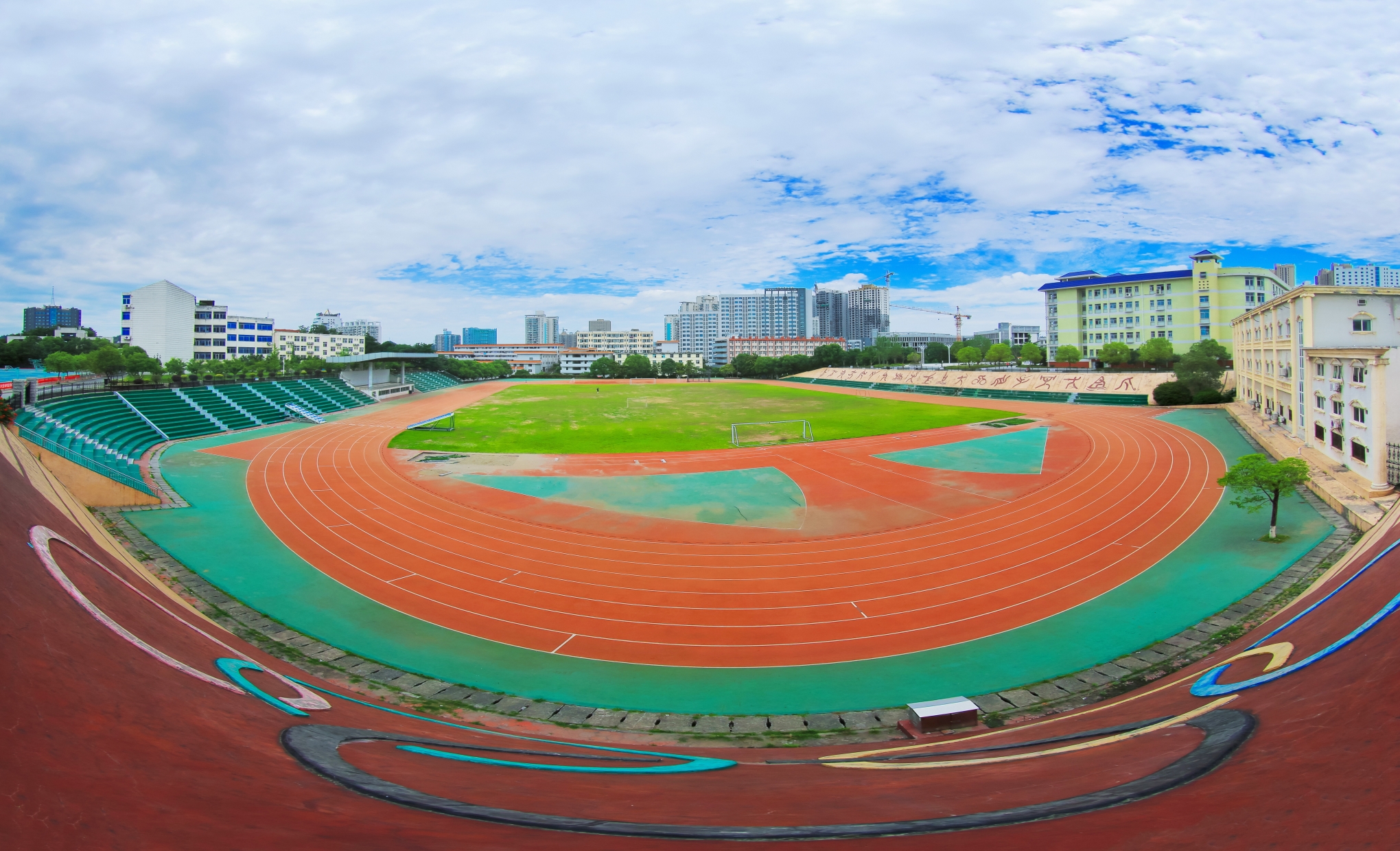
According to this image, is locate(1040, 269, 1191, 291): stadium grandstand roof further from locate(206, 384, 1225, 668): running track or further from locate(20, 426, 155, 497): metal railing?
locate(20, 426, 155, 497): metal railing

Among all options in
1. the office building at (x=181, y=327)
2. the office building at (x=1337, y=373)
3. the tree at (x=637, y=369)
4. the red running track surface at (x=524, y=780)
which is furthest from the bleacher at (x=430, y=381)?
the office building at (x=1337, y=373)

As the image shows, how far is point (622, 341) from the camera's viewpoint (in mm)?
166750

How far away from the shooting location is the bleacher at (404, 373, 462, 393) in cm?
7200

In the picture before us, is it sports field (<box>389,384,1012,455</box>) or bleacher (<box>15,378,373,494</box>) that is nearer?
bleacher (<box>15,378,373,494</box>)

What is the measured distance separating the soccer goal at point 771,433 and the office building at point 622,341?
125 m

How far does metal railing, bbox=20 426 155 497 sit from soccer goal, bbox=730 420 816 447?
25.0m

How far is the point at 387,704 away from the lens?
8898mm

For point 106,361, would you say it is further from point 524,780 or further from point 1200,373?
point 1200,373

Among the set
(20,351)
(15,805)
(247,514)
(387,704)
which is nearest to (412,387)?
(20,351)

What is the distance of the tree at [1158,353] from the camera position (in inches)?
2283

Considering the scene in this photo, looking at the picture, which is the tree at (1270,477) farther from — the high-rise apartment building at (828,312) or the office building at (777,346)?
the high-rise apartment building at (828,312)

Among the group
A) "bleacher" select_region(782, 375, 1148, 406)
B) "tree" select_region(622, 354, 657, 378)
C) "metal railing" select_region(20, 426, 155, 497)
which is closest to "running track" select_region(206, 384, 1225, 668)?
"metal railing" select_region(20, 426, 155, 497)

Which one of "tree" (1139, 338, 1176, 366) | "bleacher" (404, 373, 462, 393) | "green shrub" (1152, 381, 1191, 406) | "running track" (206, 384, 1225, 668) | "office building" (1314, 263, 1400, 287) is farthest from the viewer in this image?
"office building" (1314, 263, 1400, 287)

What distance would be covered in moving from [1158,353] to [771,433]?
1859 inches
